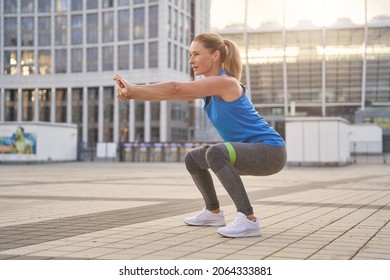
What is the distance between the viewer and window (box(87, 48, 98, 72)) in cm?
6838

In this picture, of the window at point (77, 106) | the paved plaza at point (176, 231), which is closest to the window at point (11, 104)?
the window at point (77, 106)

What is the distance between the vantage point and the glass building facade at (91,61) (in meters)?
65.9

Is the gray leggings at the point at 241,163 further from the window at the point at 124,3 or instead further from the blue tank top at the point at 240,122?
the window at the point at 124,3

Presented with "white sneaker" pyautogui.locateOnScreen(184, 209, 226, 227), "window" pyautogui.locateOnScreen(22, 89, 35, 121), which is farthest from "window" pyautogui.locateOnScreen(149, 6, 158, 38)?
"white sneaker" pyautogui.locateOnScreen(184, 209, 226, 227)

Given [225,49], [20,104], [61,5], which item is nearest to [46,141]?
[225,49]

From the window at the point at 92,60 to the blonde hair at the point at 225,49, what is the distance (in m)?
65.1

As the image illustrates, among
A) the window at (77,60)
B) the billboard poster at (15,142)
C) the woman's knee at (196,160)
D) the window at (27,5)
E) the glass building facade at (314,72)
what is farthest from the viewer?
the glass building facade at (314,72)

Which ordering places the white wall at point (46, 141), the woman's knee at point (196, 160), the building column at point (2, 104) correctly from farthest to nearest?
the building column at point (2, 104) < the white wall at point (46, 141) < the woman's knee at point (196, 160)

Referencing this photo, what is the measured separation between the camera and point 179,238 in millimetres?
4480

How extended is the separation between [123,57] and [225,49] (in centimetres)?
6343

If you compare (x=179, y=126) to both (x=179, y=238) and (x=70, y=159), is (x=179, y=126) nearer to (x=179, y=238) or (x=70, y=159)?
(x=70, y=159)

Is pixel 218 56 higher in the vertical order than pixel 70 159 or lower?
higher

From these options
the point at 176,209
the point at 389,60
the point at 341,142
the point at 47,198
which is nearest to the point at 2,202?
the point at 47,198
